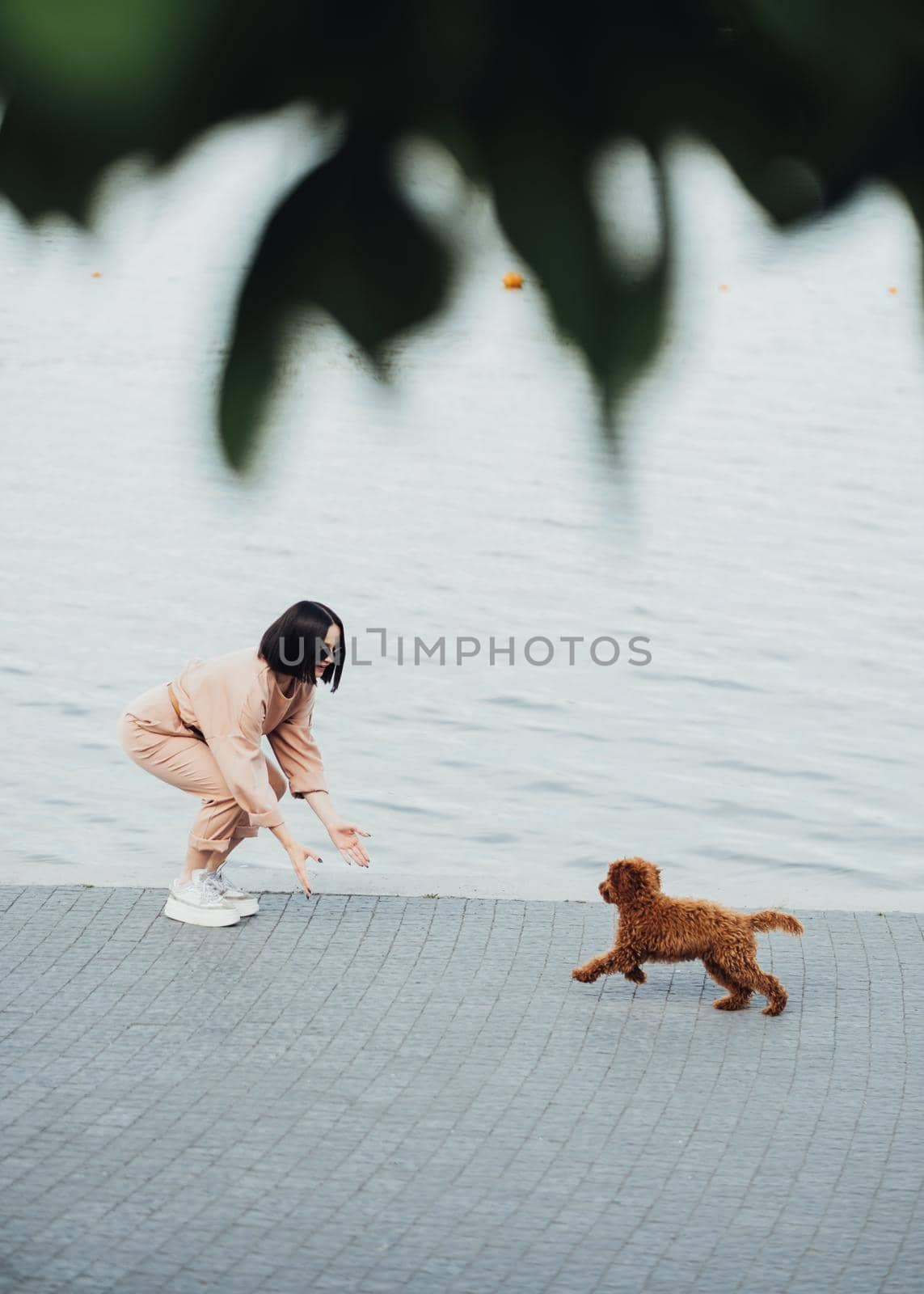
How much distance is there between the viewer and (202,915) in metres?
5.31

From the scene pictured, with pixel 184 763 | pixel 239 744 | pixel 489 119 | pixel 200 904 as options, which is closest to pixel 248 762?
pixel 239 744

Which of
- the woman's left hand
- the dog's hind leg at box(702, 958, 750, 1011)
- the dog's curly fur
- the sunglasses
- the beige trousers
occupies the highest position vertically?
the sunglasses

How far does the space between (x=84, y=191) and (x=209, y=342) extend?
0.11 metres

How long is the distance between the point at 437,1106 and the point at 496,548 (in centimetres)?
649

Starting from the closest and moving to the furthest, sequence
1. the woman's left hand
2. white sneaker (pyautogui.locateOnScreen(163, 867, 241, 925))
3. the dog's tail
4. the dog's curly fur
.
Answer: the dog's curly fur
the dog's tail
the woman's left hand
white sneaker (pyautogui.locateOnScreen(163, 867, 241, 925))

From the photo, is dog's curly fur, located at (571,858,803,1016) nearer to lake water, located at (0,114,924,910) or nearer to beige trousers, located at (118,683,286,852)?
lake water, located at (0,114,924,910)

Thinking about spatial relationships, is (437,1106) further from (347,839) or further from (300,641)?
(300,641)

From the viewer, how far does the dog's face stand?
470 centimetres

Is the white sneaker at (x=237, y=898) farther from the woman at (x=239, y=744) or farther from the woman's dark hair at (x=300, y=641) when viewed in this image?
the woman's dark hair at (x=300, y=641)

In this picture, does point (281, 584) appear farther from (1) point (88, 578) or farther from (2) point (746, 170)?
(2) point (746, 170)

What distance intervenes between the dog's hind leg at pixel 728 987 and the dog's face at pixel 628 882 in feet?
0.79

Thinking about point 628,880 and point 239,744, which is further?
point 239,744

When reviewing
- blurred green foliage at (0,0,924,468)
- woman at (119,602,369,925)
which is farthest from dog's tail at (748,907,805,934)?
blurred green foliage at (0,0,924,468)

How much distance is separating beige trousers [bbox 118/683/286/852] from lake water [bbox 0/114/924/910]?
0.55m
